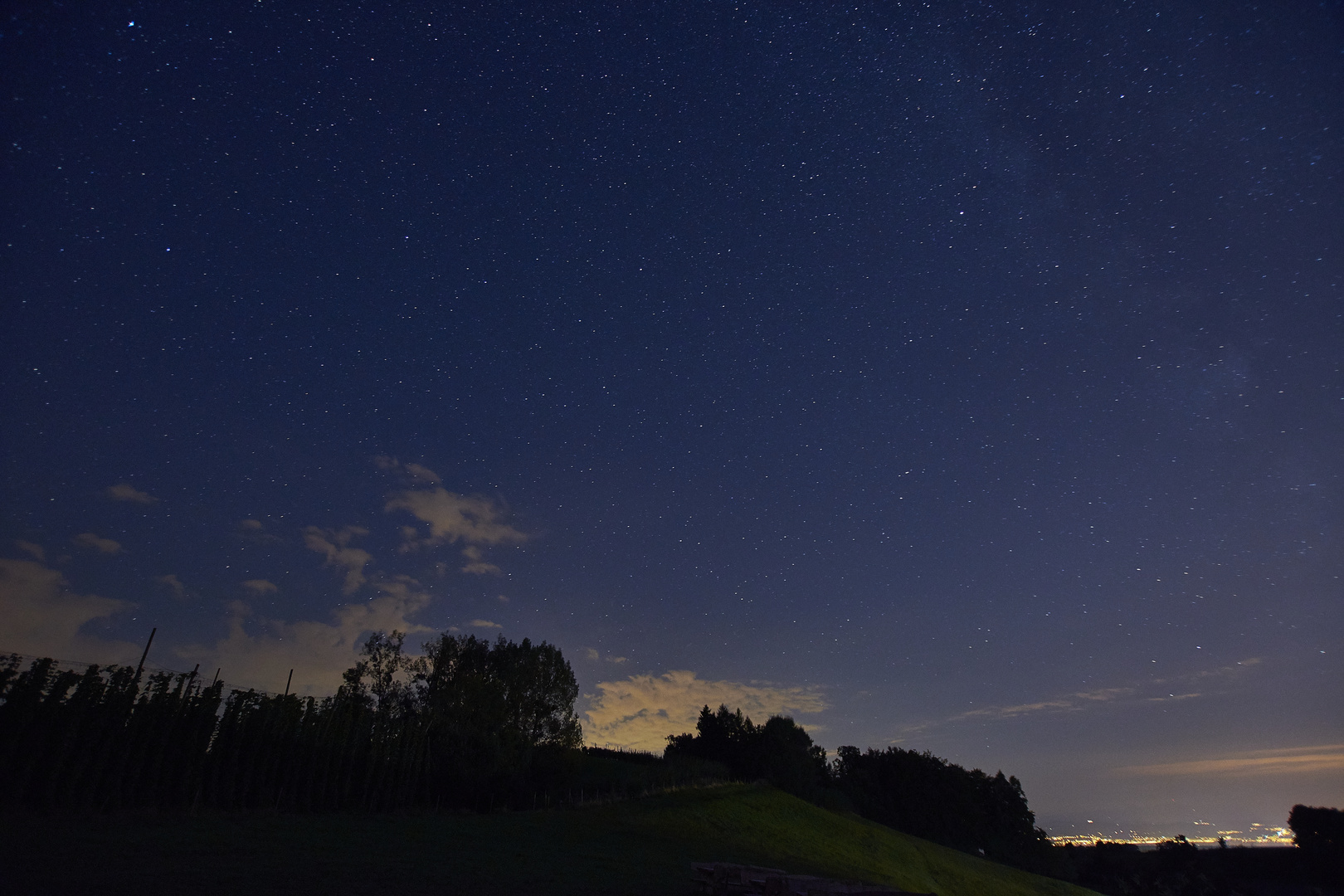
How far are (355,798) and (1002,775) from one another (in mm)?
120210

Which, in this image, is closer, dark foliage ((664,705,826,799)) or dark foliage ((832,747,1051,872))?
dark foliage ((664,705,826,799))

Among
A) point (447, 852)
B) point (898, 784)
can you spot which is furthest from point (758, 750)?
point (447, 852)

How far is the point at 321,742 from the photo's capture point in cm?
4666

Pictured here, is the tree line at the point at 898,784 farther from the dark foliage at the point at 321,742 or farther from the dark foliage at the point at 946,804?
the dark foliage at the point at 321,742

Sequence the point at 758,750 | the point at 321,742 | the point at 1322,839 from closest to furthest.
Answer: the point at 321,742 → the point at 758,750 → the point at 1322,839

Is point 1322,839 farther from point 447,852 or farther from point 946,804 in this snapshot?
point 447,852

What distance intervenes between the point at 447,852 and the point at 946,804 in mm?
113080

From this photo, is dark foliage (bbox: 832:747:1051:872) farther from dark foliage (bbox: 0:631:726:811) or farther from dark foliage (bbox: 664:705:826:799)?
dark foliage (bbox: 0:631:726:811)

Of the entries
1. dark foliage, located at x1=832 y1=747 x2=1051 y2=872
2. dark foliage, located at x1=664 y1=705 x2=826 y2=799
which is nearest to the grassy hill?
dark foliage, located at x1=664 y1=705 x2=826 y2=799

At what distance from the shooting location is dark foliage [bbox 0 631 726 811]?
32.8m

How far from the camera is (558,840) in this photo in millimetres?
33094

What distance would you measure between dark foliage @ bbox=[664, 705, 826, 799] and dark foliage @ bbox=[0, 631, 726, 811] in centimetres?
2246

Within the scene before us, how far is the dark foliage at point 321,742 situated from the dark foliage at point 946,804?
174 ft

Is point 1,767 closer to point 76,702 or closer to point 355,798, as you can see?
point 76,702
